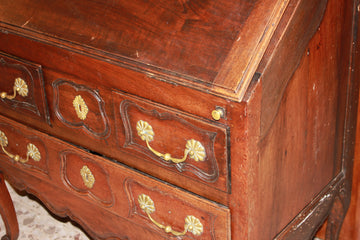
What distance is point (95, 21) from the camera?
127 cm

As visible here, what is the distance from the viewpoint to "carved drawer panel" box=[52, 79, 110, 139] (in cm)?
132

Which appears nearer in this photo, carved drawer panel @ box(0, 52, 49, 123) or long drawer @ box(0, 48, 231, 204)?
long drawer @ box(0, 48, 231, 204)

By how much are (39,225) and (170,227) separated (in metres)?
0.99

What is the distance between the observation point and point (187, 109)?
1.12 meters

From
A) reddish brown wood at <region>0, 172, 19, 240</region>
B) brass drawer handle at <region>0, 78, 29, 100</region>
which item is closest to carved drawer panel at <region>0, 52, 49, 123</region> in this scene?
brass drawer handle at <region>0, 78, 29, 100</region>

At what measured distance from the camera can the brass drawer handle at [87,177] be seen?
1454 millimetres

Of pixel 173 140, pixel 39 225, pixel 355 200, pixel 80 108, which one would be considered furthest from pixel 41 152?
pixel 355 200

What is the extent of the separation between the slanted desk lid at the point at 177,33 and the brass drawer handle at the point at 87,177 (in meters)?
0.36

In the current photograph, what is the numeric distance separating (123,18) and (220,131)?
0.36m

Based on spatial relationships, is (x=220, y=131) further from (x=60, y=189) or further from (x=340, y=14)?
(x=60, y=189)

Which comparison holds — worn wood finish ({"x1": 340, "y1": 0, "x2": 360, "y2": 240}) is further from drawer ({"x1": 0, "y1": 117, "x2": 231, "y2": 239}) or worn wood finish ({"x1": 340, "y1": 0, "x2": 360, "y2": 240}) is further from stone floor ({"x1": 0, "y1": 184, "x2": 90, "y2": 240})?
stone floor ({"x1": 0, "y1": 184, "x2": 90, "y2": 240})

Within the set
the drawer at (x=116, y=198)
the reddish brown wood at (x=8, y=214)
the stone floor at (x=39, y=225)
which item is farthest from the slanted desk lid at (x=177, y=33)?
the stone floor at (x=39, y=225)

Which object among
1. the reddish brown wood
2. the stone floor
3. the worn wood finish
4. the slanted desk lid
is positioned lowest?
the stone floor

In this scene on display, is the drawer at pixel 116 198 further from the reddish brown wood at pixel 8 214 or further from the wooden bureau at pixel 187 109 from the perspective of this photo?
the reddish brown wood at pixel 8 214
